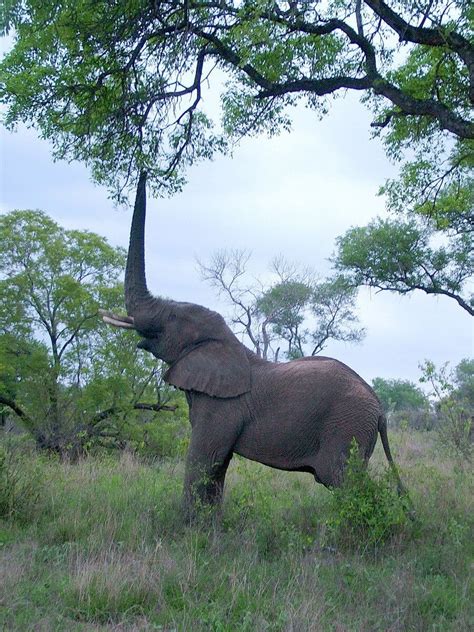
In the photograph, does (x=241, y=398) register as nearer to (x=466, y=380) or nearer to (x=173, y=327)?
(x=173, y=327)

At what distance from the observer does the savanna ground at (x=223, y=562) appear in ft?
16.6

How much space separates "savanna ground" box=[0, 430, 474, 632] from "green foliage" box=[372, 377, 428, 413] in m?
34.7

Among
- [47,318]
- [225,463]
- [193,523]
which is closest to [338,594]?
[193,523]

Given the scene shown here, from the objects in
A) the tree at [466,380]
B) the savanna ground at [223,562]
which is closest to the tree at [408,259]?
the tree at [466,380]

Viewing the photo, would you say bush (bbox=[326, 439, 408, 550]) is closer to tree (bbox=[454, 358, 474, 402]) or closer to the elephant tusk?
the elephant tusk

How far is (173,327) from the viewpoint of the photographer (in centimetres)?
877

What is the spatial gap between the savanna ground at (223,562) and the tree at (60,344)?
7.59 meters

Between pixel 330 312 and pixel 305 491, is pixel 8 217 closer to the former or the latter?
pixel 305 491

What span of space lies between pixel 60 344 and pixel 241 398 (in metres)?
11.0

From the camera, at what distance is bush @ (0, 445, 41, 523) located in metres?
7.57

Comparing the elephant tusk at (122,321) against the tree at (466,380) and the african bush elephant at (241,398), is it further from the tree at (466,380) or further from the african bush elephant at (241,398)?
the tree at (466,380)

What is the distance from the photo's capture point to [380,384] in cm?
4972

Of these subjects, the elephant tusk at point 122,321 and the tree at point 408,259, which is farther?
the tree at point 408,259

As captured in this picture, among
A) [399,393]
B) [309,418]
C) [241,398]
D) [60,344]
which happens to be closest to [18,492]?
[241,398]
